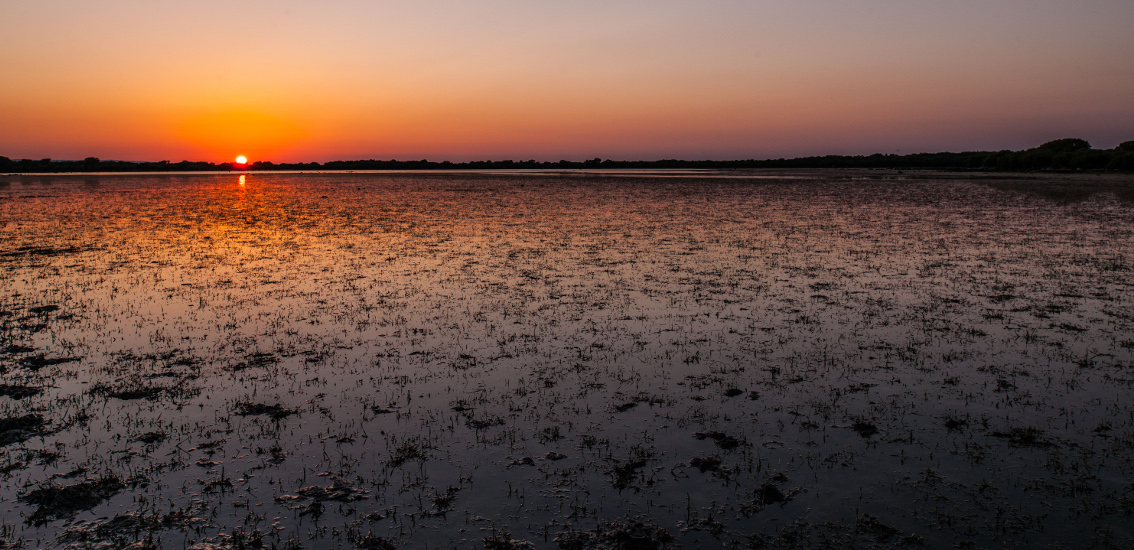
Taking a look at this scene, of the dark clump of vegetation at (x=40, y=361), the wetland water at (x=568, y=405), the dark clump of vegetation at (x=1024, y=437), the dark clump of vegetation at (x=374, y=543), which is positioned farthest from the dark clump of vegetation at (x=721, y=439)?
the dark clump of vegetation at (x=40, y=361)

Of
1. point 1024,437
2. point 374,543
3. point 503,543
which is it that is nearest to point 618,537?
point 503,543

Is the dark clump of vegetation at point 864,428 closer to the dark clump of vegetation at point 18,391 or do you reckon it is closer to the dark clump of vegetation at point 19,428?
the dark clump of vegetation at point 19,428

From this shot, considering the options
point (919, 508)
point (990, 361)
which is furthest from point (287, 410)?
point (990, 361)

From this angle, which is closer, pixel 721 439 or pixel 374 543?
pixel 374 543

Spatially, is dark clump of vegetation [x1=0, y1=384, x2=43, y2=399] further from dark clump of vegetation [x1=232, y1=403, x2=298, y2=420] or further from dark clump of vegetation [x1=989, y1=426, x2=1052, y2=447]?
dark clump of vegetation [x1=989, y1=426, x2=1052, y2=447]

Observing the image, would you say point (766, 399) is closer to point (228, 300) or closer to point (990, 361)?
point (990, 361)

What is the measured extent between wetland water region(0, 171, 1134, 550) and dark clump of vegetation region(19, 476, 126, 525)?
0.10ft

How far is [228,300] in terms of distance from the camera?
15.3 m

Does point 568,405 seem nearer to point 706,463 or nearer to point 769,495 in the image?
point 706,463

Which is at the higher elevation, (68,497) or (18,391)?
(18,391)

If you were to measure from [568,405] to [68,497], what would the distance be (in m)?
5.64

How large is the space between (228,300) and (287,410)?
8.15m

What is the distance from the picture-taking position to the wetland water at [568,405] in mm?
6000

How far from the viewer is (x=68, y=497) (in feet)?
20.9
